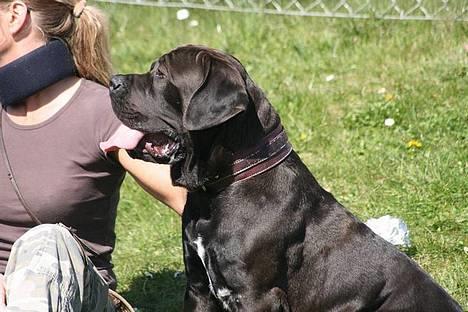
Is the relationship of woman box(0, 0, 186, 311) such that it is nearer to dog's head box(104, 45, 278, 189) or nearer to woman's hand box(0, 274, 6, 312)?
woman's hand box(0, 274, 6, 312)

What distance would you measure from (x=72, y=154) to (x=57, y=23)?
0.60 metres

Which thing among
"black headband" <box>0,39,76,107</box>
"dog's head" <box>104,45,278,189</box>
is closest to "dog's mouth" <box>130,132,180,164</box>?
"dog's head" <box>104,45,278,189</box>

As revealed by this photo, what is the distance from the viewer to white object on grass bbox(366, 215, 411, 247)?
501cm

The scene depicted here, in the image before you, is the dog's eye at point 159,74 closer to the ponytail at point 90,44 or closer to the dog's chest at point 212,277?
the ponytail at point 90,44

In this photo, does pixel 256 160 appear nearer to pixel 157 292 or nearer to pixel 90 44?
pixel 90 44

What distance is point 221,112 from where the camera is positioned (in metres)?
3.58

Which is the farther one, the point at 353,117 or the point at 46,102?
the point at 353,117

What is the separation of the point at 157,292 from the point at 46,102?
1.54 m

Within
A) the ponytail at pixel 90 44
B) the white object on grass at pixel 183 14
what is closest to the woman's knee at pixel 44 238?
the ponytail at pixel 90 44

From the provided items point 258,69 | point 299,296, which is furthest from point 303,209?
point 258,69

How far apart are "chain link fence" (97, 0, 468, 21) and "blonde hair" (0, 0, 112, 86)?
375 cm

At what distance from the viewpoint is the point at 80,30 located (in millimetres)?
4230

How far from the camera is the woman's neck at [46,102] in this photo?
4164mm

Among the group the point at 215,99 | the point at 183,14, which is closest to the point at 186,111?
the point at 215,99
